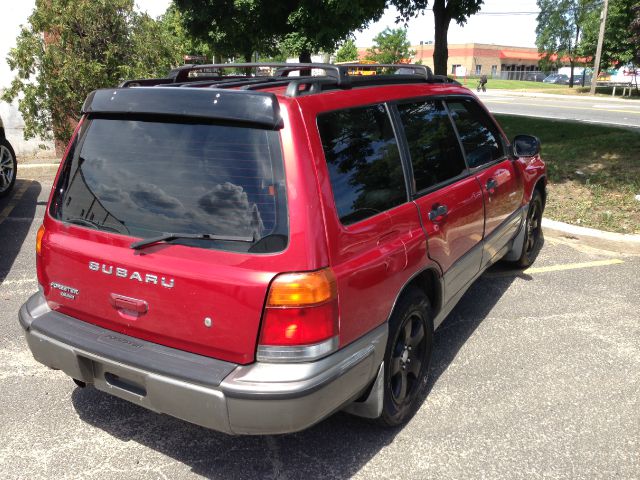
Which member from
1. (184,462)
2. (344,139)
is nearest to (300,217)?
(344,139)

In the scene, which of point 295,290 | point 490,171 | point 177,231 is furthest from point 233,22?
point 295,290

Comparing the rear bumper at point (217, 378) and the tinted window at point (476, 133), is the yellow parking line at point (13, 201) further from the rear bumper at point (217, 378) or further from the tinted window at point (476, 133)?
the tinted window at point (476, 133)

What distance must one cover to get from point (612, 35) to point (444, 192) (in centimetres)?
4253

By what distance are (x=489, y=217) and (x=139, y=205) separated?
Result: 2.56 meters

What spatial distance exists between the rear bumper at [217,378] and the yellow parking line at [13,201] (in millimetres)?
5482

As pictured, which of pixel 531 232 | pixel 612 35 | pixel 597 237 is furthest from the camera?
pixel 612 35

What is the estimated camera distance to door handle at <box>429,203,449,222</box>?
3119mm

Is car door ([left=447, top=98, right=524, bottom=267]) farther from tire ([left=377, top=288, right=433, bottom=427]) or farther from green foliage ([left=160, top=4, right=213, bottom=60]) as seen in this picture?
green foliage ([left=160, top=4, right=213, bottom=60])

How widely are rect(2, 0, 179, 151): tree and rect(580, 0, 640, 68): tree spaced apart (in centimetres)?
3431

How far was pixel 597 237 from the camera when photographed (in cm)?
639

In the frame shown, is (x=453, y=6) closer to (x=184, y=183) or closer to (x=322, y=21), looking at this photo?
(x=322, y=21)

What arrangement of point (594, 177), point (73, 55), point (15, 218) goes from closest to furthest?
point (15, 218)
point (594, 177)
point (73, 55)

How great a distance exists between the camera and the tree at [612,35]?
3656cm

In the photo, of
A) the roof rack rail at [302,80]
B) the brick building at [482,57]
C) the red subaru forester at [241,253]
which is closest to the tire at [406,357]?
the red subaru forester at [241,253]
